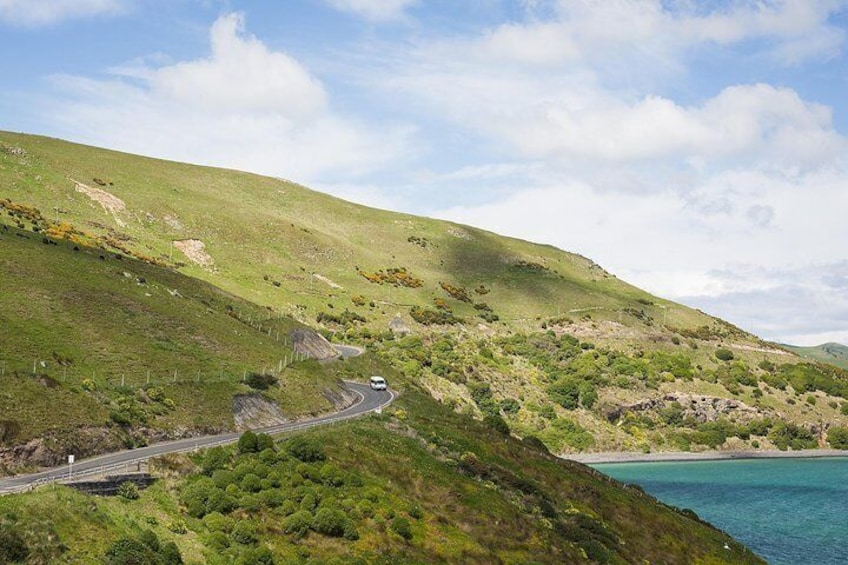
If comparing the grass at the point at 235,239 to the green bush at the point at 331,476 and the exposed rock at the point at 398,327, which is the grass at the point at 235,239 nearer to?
the exposed rock at the point at 398,327

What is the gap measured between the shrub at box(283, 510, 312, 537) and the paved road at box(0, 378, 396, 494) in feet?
30.2

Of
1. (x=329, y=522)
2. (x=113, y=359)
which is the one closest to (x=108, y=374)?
(x=113, y=359)

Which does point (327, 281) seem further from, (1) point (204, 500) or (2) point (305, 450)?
(1) point (204, 500)

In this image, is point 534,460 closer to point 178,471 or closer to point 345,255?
point 178,471

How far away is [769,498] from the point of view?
319 feet

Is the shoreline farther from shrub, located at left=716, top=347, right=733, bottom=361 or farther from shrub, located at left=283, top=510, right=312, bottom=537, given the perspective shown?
shrub, located at left=283, top=510, right=312, bottom=537

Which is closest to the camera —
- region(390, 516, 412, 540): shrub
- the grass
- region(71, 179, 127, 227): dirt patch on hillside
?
region(390, 516, 412, 540): shrub

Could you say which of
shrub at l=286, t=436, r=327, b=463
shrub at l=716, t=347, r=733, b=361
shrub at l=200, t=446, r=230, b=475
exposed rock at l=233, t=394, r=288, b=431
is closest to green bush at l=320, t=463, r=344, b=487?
shrub at l=286, t=436, r=327, b=463

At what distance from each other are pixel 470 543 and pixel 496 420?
44.5 m

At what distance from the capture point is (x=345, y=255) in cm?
17950

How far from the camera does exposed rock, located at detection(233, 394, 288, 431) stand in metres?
59.0

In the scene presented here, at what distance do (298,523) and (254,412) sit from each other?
24.7 metres

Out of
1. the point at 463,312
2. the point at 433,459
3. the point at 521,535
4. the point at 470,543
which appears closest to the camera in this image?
the point at 470,543

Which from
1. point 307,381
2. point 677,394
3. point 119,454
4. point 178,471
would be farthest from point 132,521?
point 677,394
